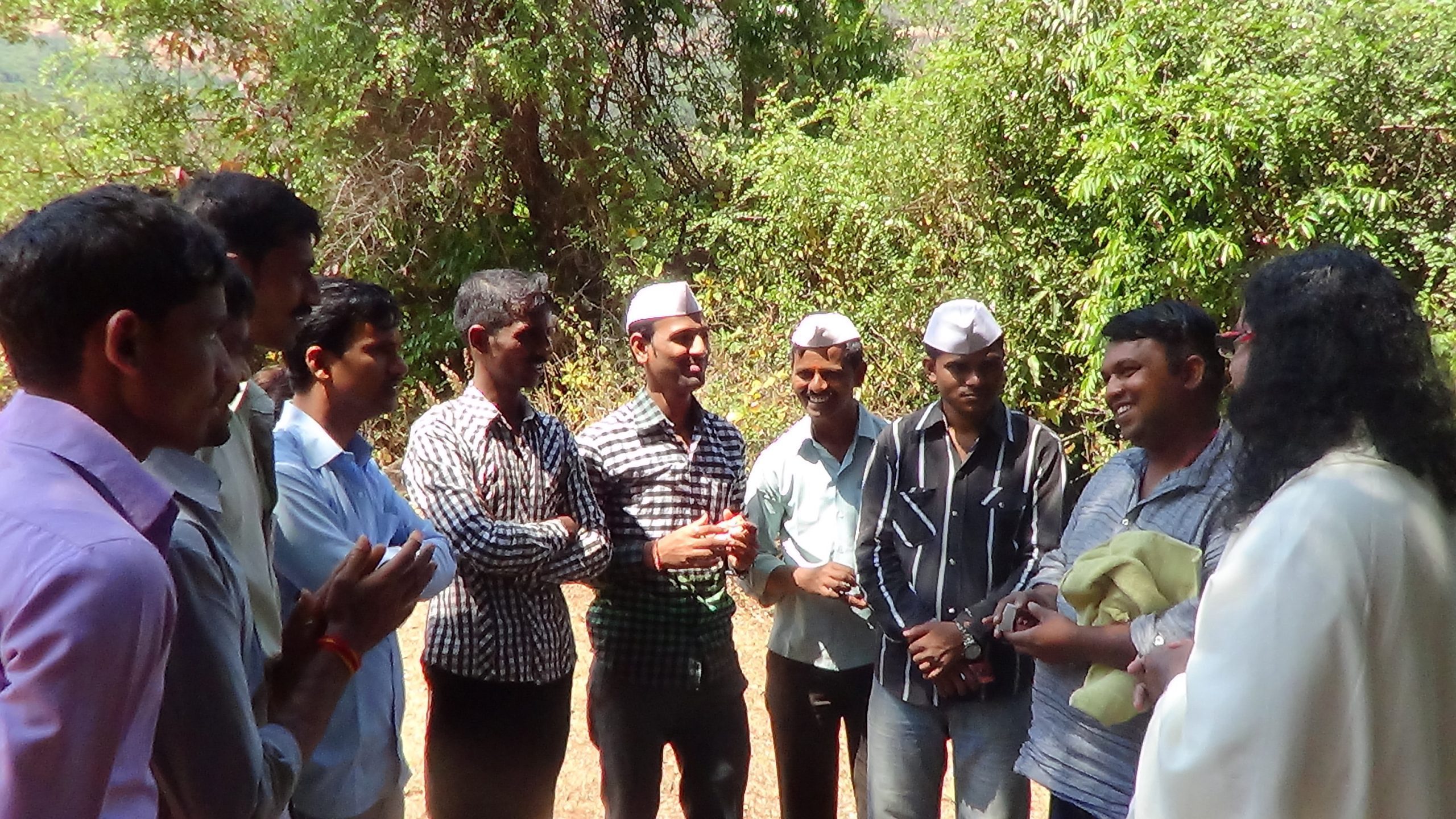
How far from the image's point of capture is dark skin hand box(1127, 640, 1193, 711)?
254 centimetres

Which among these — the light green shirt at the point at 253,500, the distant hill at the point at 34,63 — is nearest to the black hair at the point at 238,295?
the light green shirt at the point at 253,500

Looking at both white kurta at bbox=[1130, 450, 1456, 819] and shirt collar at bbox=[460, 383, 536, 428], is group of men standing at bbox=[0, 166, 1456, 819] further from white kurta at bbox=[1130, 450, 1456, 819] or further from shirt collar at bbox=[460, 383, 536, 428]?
white kurta at bbox=[1130, 450, 1456, 819]

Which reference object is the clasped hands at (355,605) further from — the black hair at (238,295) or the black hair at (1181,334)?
the black hair at (1181,334)

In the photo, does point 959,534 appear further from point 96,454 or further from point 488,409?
point 96,454

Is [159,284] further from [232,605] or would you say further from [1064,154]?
[1064,154]

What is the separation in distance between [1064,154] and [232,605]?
656 centimetres

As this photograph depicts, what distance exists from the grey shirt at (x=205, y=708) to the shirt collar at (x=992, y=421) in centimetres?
271

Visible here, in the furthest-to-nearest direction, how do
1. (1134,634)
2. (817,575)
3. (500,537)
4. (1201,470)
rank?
(817,575)
(500,537)
(1201,470)
(1134,634)

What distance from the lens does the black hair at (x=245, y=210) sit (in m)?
2.62

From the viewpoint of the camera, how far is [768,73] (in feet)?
39.6

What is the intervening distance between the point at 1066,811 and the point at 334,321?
7.76 ft

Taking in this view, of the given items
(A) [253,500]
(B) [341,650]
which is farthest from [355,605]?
(A) [253,500]

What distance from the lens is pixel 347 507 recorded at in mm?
3010

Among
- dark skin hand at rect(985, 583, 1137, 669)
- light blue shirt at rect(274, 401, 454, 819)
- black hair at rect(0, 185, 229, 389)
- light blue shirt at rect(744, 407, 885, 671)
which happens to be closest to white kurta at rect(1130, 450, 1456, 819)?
dark skin hand at rect(985, 583, 1137, 669)
